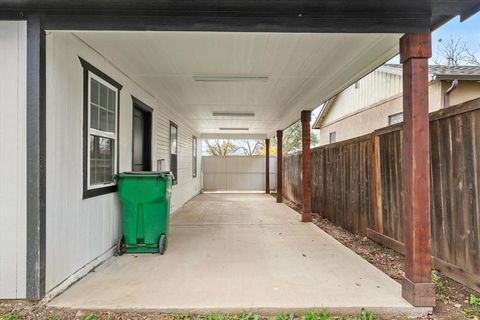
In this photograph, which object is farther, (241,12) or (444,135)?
(444,135)

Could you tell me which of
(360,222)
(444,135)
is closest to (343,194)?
(360,222)

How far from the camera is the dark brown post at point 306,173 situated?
659cm

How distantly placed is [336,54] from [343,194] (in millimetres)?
3037

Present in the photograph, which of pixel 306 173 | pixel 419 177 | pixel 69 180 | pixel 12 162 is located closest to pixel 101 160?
pixel 69 180

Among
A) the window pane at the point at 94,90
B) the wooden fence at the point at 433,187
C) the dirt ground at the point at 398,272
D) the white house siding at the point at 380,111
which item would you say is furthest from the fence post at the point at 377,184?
the window pane at the point at 94,90

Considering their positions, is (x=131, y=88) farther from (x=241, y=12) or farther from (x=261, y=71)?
(x=241, y=12)

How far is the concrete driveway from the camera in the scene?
8.79 feet

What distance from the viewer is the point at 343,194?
19.3 ft

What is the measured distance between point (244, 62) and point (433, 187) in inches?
107

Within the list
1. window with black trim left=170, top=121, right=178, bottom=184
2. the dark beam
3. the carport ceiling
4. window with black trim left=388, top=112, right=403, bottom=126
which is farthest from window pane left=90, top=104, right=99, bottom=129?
window with black trim left=388, top=112, right=403, bottom=126

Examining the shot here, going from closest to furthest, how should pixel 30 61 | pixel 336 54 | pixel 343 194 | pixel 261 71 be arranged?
1. pixel 30 61
2. pixel 336 54
3. pixel 261 71
4. pixel 343 194

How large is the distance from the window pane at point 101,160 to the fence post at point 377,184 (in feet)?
12.6

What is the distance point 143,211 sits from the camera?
13.5 feet

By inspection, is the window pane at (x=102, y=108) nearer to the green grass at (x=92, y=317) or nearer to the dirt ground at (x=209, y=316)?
the dirt ground at (x=209, y=316)
